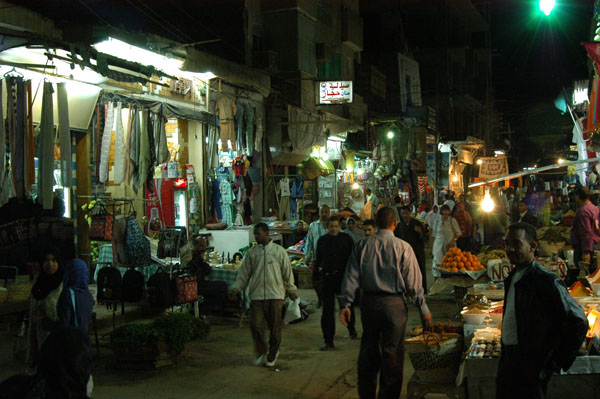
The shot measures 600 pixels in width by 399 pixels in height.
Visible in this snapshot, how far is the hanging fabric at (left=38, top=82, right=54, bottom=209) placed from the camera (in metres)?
9.30

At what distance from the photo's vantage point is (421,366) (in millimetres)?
6938

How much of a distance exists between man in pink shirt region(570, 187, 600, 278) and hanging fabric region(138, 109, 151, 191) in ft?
28.2

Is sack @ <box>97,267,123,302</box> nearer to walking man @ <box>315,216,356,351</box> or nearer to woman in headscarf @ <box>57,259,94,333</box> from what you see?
woman in headscarf @ <box>57,259,94,333</box>

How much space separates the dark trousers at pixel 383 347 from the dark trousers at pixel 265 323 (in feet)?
8.03

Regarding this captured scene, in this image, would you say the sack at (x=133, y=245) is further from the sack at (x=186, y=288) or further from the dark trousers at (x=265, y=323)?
the dark trousers at (x=265, y=323)

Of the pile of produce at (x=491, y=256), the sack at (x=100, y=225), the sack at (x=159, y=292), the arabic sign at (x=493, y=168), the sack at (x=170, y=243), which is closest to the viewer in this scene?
the sack at (x=100, y=225)

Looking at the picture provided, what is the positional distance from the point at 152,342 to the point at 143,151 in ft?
14.3

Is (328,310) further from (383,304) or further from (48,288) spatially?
(48,288)

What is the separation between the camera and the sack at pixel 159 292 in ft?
34.6

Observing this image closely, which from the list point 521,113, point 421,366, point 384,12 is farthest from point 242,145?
point 521,113

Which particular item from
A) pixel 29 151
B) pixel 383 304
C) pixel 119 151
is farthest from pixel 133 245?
pixel 383 304

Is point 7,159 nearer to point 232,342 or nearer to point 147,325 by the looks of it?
point 147,325

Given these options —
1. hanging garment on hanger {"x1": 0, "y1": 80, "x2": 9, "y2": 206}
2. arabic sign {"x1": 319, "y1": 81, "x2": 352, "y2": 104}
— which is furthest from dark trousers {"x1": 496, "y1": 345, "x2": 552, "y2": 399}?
arabic sign {"x1": 319, "y1": 81, "x2": 352, "y2": 104}

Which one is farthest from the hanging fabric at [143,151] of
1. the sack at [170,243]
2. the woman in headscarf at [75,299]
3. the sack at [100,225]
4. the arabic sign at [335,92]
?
the arabic sign at [335,92]
